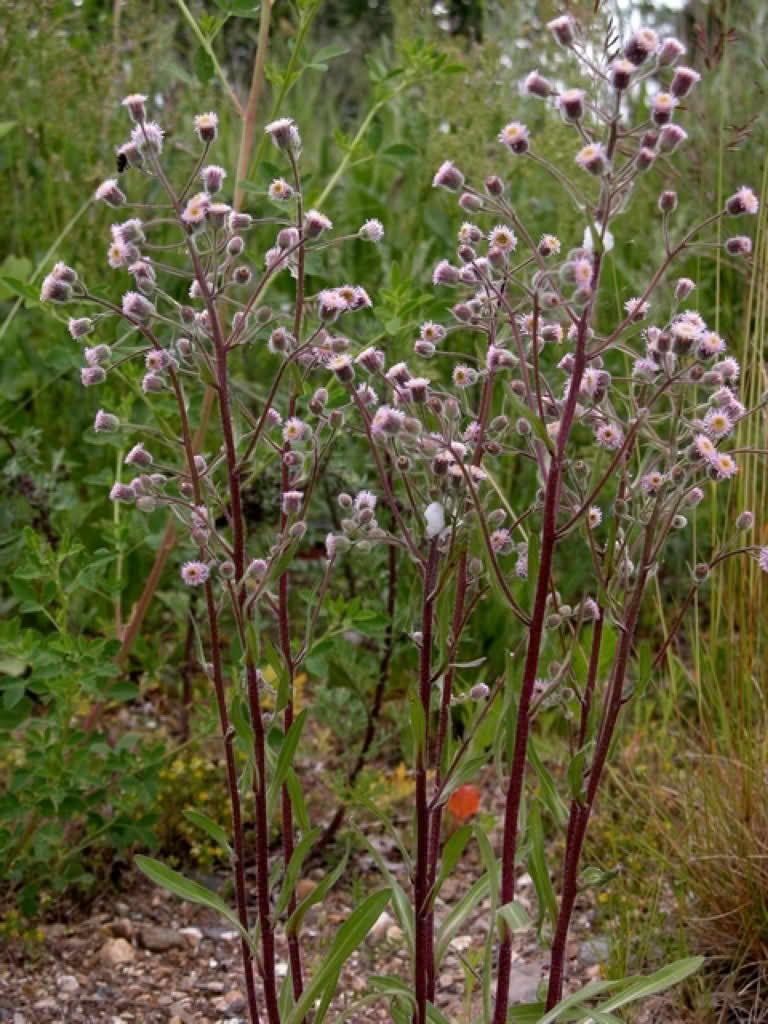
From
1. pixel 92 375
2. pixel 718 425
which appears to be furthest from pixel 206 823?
pixel 718 425

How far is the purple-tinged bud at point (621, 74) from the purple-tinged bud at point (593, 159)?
6cm

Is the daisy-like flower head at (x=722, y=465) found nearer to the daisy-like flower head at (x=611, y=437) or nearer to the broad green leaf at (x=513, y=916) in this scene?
the daisy-like flower head at (x=611, y=437)

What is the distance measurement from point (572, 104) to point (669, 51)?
130mm

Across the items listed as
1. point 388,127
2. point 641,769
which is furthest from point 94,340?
point 388,127

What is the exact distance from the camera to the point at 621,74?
1301mm

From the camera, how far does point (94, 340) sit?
2.65m

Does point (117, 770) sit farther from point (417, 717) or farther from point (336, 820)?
point (417, 717)

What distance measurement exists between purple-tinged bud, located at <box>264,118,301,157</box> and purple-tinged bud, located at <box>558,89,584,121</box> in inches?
13.4

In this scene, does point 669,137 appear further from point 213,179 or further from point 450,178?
point 213,179

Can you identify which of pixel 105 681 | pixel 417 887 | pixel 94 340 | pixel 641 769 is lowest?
pixel 641 769

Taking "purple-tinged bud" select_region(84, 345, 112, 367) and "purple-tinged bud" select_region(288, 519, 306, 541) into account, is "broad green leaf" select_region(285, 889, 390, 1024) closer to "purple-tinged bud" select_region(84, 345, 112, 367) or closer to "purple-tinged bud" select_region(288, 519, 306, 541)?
"purple-tinged bud" select_region(288, 519, 306, 541)

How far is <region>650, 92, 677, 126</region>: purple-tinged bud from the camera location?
1.34 meters

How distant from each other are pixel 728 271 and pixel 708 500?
810mm

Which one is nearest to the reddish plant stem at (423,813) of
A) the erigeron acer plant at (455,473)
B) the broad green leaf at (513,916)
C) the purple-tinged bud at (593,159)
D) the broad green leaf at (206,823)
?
the erigeron acer plant at (455,473)
